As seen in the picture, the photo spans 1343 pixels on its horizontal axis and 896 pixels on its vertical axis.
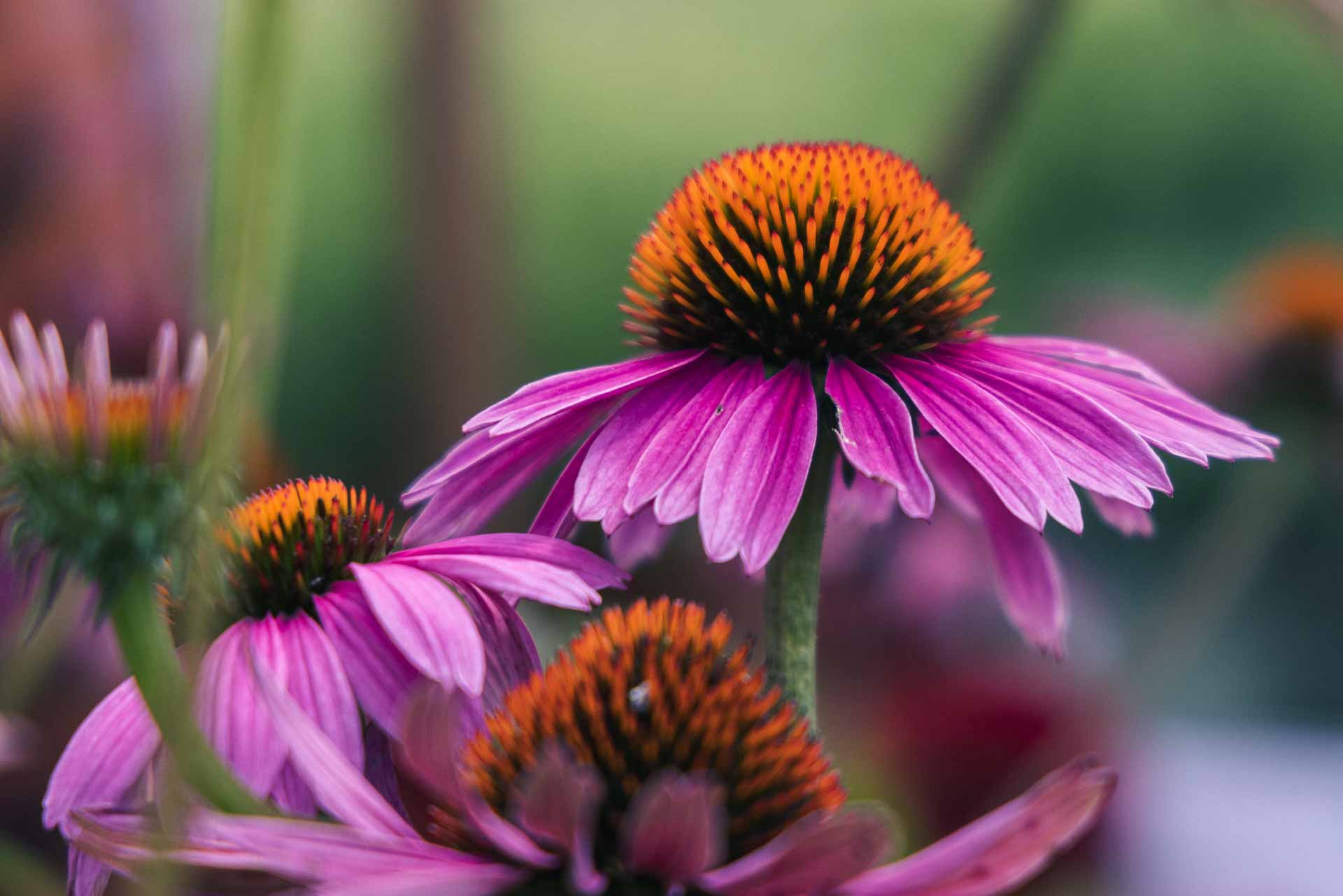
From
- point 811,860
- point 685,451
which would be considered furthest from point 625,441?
point 811,860

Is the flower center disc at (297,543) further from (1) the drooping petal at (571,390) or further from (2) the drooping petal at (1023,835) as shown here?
(2) the drooping petal at (1023,835)

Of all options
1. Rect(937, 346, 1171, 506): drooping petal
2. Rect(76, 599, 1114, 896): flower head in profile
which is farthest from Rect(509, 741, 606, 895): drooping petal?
Rect(937, 346, 1171, 506): drooping petal

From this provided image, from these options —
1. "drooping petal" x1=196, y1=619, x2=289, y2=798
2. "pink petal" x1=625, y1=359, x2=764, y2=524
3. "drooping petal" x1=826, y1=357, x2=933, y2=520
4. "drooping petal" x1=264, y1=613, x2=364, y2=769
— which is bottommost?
"drooping petal" x1=196, y1=619, x2=289, y2=798

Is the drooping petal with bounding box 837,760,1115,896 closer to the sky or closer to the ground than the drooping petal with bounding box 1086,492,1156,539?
closer to the ground

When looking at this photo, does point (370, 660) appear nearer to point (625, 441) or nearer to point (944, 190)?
point (625, 441)

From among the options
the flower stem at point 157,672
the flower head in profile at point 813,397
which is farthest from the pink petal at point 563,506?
the flower stem at point 157,672

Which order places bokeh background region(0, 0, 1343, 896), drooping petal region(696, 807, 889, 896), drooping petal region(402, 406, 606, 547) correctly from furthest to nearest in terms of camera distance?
bokeh background region(0, 0, 1343, 896) → drooping petal region(402, 406, 606, 547) → drooping petal region(696, 807, 889, 896)

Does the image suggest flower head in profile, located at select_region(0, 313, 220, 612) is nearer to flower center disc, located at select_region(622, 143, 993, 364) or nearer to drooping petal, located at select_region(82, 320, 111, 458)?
drooping petal, located at select_region(82, 320, 111, 458)
